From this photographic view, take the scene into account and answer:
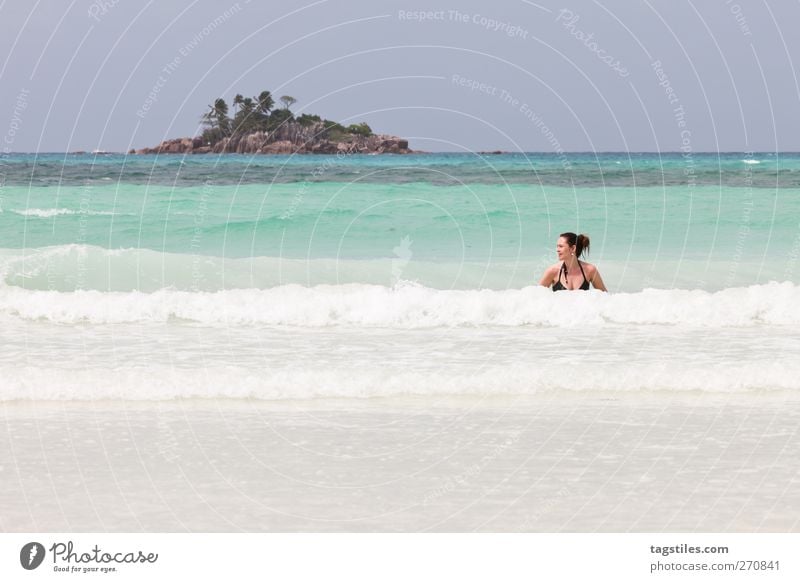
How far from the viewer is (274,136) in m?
47.8

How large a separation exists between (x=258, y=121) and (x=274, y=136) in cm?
213

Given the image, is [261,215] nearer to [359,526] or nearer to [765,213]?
[765,213]

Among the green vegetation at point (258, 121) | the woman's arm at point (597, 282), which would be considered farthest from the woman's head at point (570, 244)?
the green vegetation at point (258, 121)

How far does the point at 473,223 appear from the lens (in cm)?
2833

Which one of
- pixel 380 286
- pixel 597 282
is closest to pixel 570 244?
pixel 597 282

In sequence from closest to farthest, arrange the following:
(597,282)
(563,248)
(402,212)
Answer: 1. (563,248)
2. (597,282)
3. (402,212)

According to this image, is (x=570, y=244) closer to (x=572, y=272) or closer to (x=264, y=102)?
(x=572, y=272)

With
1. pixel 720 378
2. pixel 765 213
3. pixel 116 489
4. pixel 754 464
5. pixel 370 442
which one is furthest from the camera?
pixel 765 213

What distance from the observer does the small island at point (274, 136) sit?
1713 inches

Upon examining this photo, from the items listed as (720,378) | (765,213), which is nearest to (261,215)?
(765,213)

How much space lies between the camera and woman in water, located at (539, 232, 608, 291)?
1321 cm

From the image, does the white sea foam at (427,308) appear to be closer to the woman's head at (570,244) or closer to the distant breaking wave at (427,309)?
the distant breaking wave at (427,309)

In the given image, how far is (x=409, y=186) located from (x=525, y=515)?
2918cm
